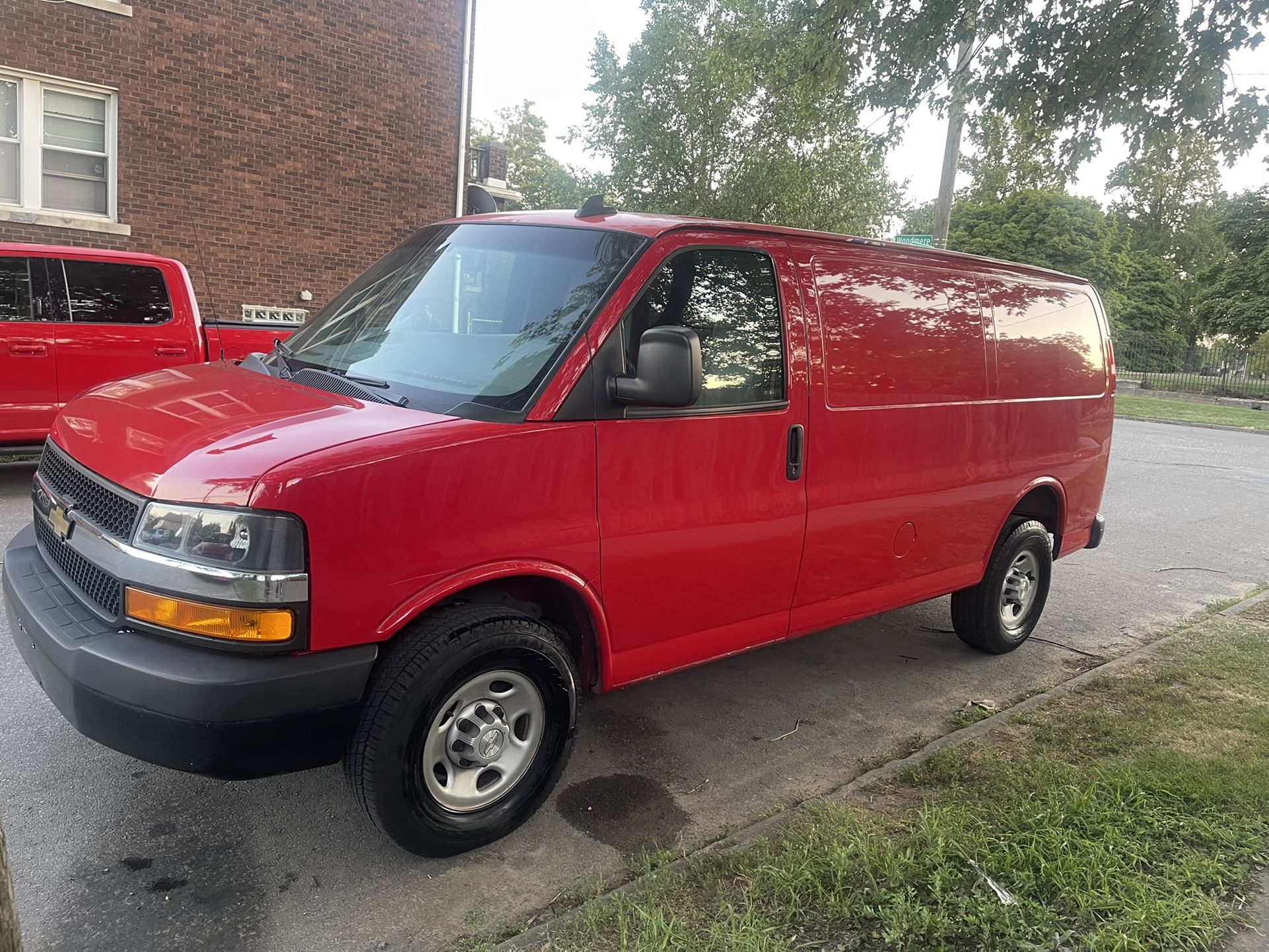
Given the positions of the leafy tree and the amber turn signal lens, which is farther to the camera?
the leafy tree

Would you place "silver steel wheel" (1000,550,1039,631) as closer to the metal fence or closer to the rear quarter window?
the rear quarter window

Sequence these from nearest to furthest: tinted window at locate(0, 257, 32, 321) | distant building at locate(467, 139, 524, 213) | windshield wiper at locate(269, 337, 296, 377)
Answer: windshield wiper at locate(269, 337, 296, 377)
tinted window at locate(0, 257, 32, 321)
distant building at locate(467, 139, 524, 213)

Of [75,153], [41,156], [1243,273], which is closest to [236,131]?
[75,153]

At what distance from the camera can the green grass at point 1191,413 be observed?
24625 millimetres

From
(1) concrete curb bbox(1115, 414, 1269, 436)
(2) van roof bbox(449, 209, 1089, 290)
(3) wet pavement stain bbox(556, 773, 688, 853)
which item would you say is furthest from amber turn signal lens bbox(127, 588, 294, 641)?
(1) concrete curb bbox(1115, 414, 1269, 436)

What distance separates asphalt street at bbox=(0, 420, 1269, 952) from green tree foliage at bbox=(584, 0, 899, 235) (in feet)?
84.8

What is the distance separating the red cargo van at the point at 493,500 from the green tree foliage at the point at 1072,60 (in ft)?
8.28

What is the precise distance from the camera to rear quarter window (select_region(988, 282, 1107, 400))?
203 inches

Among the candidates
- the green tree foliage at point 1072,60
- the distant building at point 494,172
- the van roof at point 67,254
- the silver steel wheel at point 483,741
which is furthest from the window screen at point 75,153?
the silver steel wheel at point 483,741

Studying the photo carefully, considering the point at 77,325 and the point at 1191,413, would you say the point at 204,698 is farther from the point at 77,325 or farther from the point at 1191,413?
the point at 1191,413

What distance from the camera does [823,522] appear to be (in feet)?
13.6

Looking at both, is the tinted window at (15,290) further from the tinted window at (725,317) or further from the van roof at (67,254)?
the tinted window at (725,317)

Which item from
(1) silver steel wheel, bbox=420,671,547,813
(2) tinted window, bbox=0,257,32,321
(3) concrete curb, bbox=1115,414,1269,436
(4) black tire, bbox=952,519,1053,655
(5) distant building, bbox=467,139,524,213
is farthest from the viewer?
(3) concrete curb, bbox=1115,414,1269,436

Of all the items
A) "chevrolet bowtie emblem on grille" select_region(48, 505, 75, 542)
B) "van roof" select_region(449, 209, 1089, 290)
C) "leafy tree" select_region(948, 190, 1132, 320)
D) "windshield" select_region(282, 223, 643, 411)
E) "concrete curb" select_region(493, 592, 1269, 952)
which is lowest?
"concrete curb" select_region(493, 592, 1269, 952)
